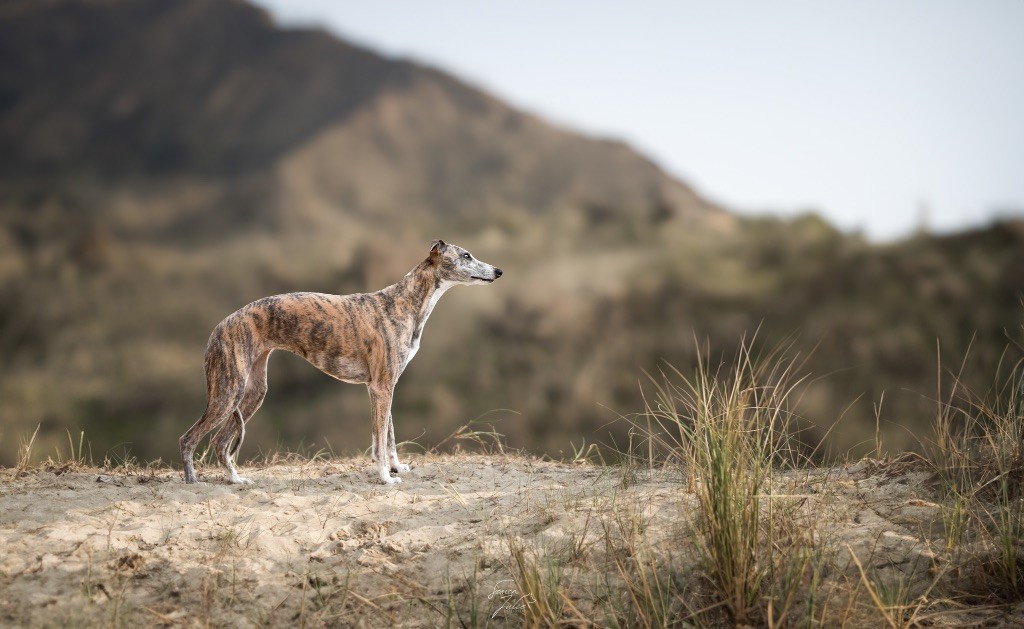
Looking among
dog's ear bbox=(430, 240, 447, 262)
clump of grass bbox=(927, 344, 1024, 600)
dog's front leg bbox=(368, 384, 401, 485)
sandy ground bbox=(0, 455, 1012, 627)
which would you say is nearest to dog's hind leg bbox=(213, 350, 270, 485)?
sandy ground bbox=(0, 455, 1012, 627)

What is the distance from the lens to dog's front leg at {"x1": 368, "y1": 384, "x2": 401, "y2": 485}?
7.68 metres

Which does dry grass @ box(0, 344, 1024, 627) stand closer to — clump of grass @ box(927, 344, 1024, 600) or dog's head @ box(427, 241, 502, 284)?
clump of grass @ box(927, 344, 1024, 600)

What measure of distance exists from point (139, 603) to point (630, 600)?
345cm

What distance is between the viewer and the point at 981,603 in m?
5.81

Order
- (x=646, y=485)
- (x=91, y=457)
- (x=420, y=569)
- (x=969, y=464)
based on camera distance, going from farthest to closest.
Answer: (x=91, y=457)
(x=646, y=485)
(x=969, y=464)
(x=420, y=569)

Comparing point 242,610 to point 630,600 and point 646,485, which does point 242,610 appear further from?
point 646,485

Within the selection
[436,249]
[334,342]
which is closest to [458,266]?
[436,249]

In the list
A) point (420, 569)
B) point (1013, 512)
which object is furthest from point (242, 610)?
point (1013, 512)

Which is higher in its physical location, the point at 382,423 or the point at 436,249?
the point at 436,249

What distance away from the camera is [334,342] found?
305 inches

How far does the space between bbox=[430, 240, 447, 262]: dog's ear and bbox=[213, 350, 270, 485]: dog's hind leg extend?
5.78 ft

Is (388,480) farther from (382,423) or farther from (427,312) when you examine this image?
(427,312)

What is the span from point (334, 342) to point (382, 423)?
0.86 metres

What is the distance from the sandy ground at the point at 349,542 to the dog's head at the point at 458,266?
75.7 inches
